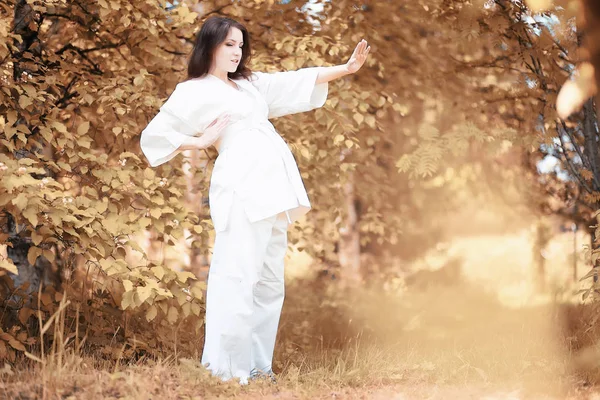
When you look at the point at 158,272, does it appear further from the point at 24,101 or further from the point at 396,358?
A: the point at 396,358

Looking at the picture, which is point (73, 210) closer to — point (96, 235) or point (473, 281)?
point (96, 235)

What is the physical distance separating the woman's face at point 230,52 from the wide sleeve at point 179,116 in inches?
5.3

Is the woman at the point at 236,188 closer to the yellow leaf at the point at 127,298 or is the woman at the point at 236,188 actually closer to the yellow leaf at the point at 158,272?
the yellow leaf at the point at 158,272

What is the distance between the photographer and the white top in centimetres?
308

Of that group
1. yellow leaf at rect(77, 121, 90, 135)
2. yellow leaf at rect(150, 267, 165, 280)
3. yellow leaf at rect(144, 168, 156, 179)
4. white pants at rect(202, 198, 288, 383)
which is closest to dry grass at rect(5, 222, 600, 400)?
white pants at rect(202, 198, 288, 383)

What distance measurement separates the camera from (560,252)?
645 centimetres

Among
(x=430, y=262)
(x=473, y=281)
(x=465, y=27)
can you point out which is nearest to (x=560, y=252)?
(x=473, y=281)

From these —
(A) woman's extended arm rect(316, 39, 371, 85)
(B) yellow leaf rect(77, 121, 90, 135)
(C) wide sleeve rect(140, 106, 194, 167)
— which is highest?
(A) woman's extended arm rect(316, 39, 371, 85)

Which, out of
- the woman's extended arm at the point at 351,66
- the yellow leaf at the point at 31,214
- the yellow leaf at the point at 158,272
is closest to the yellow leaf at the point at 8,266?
the yellow leaf at the point at 31,214

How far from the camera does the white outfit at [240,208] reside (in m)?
3.06

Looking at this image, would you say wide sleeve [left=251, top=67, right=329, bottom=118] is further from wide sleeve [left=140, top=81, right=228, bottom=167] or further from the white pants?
the white pants

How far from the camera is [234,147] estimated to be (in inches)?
124

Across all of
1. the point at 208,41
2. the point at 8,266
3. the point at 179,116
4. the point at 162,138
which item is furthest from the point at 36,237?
the point at 208,41

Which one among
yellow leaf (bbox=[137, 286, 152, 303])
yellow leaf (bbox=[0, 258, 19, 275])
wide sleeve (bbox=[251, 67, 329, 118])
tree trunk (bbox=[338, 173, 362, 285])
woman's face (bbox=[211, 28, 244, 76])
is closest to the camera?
yellow leaf (bbox=[0, 258, 19, 275])
